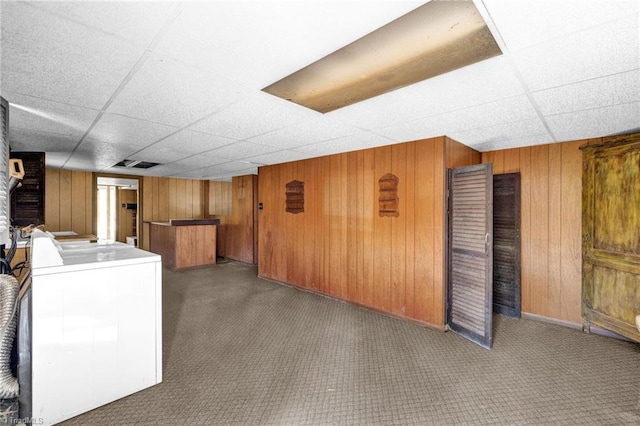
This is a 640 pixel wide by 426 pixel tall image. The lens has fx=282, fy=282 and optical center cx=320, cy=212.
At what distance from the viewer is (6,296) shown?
1703 mm

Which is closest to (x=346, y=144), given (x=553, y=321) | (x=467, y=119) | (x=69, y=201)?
(x=467, y=119)

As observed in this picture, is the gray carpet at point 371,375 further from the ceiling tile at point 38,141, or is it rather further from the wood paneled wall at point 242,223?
the wood paneled wall at point 242,223

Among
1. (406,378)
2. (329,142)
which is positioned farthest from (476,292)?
(329,142)

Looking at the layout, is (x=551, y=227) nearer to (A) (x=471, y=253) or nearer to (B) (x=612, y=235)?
(B) (x=612, y=235)

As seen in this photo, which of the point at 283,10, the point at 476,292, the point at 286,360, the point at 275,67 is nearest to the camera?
the point at 283,10

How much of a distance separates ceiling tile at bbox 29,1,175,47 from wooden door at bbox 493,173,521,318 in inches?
158

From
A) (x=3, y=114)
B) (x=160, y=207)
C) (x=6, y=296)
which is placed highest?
(x=3, y=114)

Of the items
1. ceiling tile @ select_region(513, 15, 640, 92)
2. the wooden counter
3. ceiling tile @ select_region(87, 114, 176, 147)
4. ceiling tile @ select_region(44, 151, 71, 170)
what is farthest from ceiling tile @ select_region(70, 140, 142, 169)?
ceiling tile @ select_region(513, 15, 640, 92)

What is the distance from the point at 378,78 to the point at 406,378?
7.25ft

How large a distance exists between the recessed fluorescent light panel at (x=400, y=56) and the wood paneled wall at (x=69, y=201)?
6414mm

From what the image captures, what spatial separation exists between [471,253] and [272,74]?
8.39ft

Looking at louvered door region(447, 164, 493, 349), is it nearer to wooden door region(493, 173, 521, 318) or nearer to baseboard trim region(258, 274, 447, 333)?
baseboard trim region(258, 274, 447, 333)

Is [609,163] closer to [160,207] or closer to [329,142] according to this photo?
[329,142]

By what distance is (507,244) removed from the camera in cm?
370
